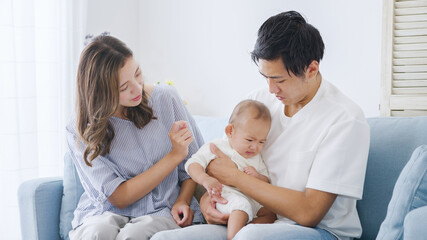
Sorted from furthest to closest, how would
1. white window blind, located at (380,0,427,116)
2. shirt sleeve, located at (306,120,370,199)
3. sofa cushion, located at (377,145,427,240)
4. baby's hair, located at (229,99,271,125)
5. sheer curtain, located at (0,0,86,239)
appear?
sheer curtain, located at (0,0,86,239) → white window blind, located at (380,0,427,116) → baby's hair, located at (229,99,271,125) → shirt sleeve, located at (306,120,370,199) → sofa cushion, located at (377,145,427,240)

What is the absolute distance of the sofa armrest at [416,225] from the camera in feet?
3.45

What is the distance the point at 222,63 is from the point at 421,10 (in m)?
1.43

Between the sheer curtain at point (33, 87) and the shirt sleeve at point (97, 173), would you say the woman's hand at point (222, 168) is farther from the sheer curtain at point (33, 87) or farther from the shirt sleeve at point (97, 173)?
the sheer curtain at point (33, 87)

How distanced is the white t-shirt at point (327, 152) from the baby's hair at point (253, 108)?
72 mm

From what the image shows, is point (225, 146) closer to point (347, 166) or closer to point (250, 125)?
point (250, 125)

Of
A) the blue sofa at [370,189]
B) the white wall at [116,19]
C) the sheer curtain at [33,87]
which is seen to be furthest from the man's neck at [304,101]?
the white wall at [116,19]

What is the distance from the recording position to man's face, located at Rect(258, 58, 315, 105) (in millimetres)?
1500

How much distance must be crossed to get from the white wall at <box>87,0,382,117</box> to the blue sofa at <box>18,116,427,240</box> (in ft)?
3.48

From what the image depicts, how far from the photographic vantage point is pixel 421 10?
2.43 meters

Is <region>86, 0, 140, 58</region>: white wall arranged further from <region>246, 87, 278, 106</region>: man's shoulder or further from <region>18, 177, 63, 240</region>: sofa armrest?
<region>246, 87, 278, 106</region>: man's shoulder

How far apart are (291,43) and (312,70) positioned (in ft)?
0.42

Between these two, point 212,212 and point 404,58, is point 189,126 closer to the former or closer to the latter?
point 212,212

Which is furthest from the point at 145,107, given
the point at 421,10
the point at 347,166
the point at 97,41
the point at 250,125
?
the point at 421,10

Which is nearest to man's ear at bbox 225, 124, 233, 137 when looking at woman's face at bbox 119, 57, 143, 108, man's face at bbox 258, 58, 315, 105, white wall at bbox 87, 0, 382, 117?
man's face at bbox 258, 58, 315, 105
